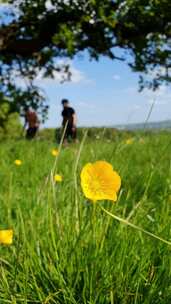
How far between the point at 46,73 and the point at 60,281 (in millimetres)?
21351

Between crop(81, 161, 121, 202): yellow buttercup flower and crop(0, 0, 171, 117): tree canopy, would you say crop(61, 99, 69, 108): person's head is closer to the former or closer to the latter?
crop(0, 0, 171, 117): tree canopy

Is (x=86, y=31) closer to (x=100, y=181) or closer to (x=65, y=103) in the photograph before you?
(x=65, y=103)

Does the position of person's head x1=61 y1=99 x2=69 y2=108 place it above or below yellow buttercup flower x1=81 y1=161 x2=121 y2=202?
above

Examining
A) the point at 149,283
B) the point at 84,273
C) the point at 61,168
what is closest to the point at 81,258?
the point at 84,273

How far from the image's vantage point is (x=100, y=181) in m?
1.49

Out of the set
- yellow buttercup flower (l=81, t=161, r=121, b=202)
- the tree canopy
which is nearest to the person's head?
the tree canopy

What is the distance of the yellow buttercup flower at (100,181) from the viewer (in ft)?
4.80

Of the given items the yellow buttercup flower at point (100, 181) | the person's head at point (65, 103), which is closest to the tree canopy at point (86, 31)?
the person's head at point (65, 103)

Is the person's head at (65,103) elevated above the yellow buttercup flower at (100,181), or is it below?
above

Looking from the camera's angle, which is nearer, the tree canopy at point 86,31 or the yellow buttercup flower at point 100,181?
the yellow buttercup flower at point 100,181

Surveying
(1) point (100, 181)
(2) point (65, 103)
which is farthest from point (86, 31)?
(1) point (100, 181)

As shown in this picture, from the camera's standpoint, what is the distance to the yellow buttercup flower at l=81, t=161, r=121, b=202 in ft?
4.80

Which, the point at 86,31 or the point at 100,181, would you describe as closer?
the point at 100,181

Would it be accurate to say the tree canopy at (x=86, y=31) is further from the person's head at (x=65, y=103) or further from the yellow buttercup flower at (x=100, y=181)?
the yellow buttercup flower at (x=100, y=181)
